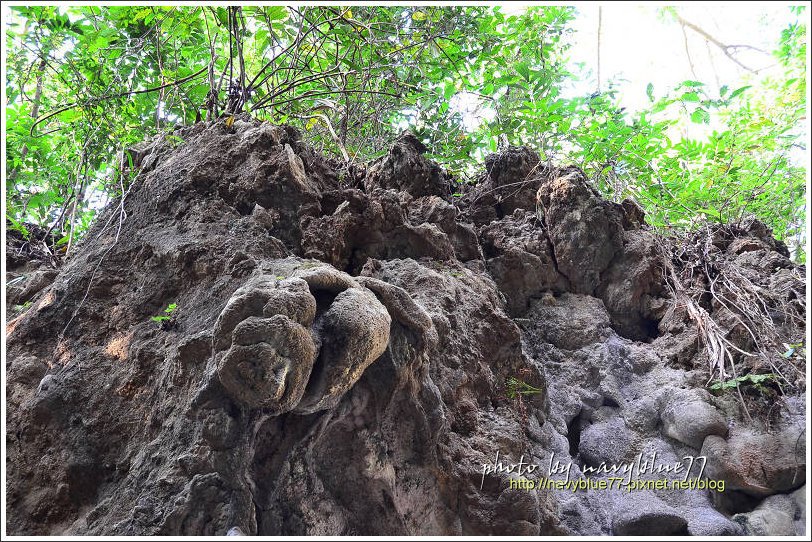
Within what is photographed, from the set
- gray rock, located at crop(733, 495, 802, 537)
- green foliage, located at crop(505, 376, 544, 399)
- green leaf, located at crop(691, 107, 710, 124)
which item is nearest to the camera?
gray rock, located at crop(733, 495, 802, 537)

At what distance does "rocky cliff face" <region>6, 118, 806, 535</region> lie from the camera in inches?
81.0

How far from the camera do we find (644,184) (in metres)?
4.42

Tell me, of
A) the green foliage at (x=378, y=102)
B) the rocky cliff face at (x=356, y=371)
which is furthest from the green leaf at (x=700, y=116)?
the rocky cliff face at (x=356, y=371)

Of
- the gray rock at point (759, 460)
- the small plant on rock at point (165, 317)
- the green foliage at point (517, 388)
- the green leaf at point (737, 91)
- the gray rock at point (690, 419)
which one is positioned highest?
the green leaf at point (737, 91)

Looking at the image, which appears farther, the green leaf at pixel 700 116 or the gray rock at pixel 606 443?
the green leaf at pixel 700 116

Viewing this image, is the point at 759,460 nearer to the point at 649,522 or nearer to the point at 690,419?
the point at 690,419

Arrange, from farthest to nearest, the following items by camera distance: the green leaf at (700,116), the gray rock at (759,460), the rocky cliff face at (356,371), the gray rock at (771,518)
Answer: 1. the green leaf at (700,116)
2. the gray rock at (759,460)
3. the gray rock at (771,518)
4. the rocky cliff face at (356,371)

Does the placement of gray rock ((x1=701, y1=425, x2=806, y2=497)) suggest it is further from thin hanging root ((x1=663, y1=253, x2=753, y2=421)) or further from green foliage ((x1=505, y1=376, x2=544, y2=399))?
green foliage ((x1=505, y1=376, x2=544, y2=399))

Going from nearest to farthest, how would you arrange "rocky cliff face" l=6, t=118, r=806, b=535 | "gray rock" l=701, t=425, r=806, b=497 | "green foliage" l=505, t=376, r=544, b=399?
"rocky cliff face" l=6, t=118, r=806, b=535
"gray rock" l=701, t=425, r=806, b=497
"green foliage" l=505, t=376, r=544, b=399

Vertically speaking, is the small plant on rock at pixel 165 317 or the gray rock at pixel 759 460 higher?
the small plant on rock at pixel 165 317

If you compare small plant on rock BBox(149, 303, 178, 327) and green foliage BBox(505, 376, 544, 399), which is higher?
small plant on rock BBox(149, 303, 178, 327)

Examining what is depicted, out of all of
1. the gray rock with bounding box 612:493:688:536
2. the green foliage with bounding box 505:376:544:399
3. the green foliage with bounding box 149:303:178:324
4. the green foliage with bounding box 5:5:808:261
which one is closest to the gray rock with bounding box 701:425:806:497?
the gray rock with bounding box 612:493:688:536

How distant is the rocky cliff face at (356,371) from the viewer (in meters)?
2.06

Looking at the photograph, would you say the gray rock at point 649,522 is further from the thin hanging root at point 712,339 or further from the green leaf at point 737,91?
the green leaf at point 737,91
